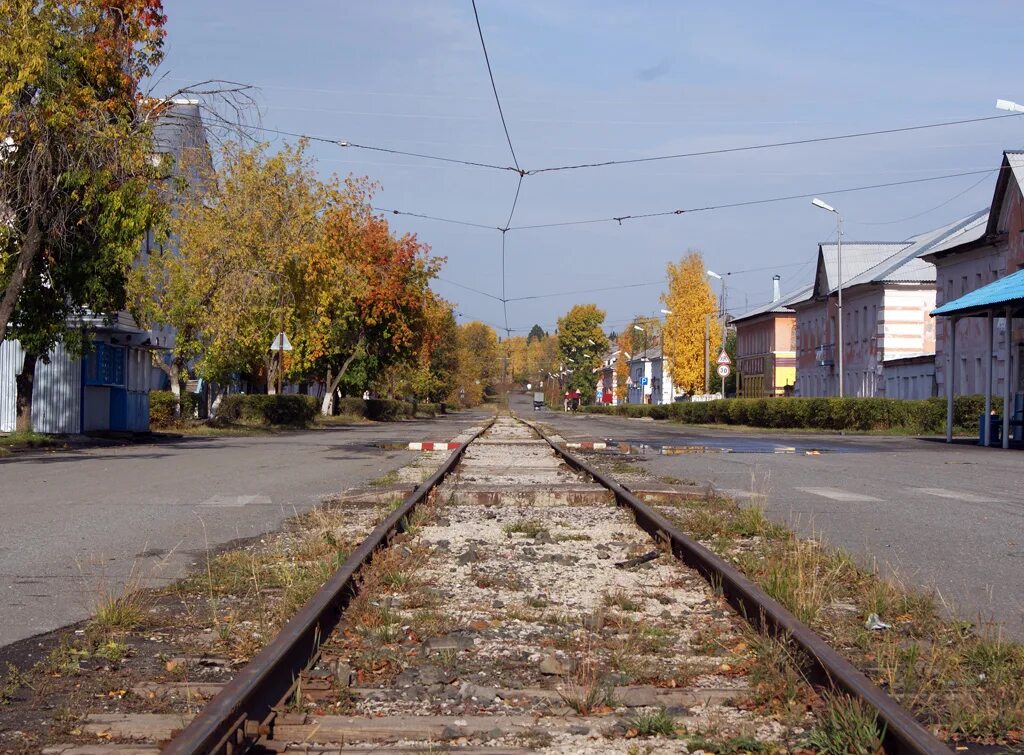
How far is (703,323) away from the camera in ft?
260

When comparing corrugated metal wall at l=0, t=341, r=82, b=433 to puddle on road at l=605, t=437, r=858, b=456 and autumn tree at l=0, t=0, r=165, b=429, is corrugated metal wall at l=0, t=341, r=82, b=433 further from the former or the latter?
puddle on road at l=605, t=437, r=858, b=456

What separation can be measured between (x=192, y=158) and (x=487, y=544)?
2865cm

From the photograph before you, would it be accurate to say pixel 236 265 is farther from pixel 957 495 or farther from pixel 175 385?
pixel 957 495

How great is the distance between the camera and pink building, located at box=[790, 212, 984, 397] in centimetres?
5968

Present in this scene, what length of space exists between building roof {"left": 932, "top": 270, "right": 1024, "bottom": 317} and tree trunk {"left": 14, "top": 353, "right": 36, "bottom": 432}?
69.4 feet

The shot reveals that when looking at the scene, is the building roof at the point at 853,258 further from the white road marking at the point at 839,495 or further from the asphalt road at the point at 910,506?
the white road marking at the point at 839,495

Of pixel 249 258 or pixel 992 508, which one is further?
pixel 249 258

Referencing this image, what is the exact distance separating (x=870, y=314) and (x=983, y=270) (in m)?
15.2

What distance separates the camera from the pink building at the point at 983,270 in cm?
4178

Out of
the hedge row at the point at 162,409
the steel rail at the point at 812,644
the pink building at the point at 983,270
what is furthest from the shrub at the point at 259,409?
the steel rail at the point at 812,644

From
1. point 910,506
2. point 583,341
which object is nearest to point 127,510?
point 910,506

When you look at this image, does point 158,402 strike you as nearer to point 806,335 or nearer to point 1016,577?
point 1016,577

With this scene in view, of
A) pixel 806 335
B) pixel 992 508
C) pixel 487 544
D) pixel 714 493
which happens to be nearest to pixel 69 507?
pixel 487 544

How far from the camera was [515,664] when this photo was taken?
501 cm
